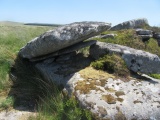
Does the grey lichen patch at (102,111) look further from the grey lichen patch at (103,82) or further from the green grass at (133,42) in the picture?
the green grass at (133,42)

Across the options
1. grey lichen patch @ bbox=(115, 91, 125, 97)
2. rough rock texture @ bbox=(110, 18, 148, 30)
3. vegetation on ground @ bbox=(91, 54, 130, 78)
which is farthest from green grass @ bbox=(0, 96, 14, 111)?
rough rock texture @ bbox=(110, 18, 148, 30)

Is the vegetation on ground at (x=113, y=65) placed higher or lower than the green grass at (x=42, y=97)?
higher

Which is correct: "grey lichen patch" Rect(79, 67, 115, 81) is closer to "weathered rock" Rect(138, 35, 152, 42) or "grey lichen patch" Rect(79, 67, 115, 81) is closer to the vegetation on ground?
the vegetation on ground

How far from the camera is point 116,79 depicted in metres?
7.32

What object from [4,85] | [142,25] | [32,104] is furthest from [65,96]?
[142,25]

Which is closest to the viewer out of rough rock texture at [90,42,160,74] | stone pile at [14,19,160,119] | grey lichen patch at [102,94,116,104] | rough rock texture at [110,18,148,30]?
stone pile at [14,19,160,119]

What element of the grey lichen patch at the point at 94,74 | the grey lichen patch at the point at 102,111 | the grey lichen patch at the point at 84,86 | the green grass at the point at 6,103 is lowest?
the green grass at the point at 6,103

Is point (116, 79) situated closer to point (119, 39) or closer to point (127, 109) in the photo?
point (127, 109)

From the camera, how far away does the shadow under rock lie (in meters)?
7.64

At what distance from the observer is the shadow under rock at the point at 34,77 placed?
7643mm

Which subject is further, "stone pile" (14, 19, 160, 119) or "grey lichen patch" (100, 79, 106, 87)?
"grey lichen patch" (100, 79, 106, 87)

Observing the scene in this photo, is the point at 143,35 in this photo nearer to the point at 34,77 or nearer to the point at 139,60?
the point at 139,60

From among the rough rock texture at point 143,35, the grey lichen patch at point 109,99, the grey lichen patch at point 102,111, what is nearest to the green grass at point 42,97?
the grey lichen patch at point 102,111

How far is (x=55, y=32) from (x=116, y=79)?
2.15 metres
